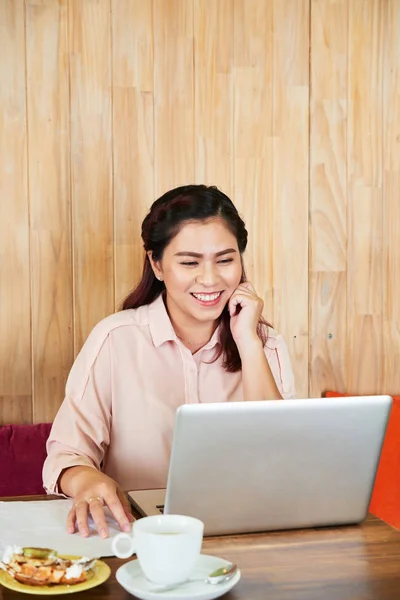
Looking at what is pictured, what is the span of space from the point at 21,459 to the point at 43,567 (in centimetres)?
131

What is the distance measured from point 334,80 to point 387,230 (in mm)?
533

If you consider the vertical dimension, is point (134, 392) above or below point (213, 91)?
below

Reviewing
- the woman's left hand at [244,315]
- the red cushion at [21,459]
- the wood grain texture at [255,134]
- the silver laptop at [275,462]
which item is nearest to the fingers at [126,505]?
the silver laptop at [275,462]

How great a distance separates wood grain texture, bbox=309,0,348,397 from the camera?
A: 2.75 m

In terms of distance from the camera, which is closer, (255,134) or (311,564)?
(311,564)

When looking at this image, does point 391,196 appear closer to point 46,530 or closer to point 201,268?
point 201,268

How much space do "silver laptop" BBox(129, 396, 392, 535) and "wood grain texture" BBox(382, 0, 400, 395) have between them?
4.97 ft

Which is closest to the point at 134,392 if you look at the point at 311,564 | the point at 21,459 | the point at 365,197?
the point at 21,459

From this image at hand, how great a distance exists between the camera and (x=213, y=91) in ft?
8.79

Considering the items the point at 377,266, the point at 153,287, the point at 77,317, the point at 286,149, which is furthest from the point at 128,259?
the point at 377,266

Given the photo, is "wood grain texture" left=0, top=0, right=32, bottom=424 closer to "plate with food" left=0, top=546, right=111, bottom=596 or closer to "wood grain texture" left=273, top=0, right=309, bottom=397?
"wood grain texture" left=273, top=0, right=309, bottom=397

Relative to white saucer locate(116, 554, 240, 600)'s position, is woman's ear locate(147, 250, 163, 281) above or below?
above

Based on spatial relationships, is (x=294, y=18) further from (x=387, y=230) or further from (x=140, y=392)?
(x=140, y=392)

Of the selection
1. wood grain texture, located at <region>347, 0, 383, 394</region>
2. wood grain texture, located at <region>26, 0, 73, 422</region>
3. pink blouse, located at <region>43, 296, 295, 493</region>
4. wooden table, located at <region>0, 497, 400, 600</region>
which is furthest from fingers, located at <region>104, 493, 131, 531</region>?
wood grain texture, located at <region>347, 0, 383, 394</region>
